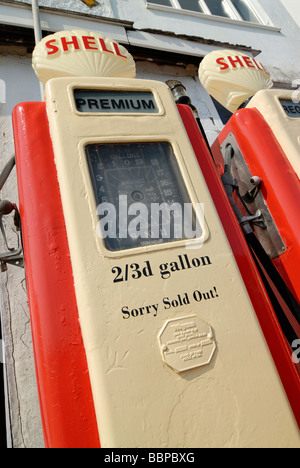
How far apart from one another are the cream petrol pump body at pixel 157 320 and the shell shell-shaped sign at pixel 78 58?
0.57 m

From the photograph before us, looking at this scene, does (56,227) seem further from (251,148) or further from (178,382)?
(251,148)

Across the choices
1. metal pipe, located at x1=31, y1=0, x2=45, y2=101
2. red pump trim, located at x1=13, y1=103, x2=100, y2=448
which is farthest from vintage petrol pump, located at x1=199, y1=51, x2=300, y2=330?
metal pipe, located at x1=31, y1=0, x2=45, y2=101

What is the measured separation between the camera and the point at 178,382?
3.43 feet

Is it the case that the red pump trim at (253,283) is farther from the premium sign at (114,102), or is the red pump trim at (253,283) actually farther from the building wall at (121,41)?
the building wall at (121,41)

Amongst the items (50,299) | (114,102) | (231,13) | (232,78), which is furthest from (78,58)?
(231,13)

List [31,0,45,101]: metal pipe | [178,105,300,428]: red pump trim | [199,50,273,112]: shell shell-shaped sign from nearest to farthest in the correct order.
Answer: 1. [178,105,300,428]: red pump trim
2. [199,50,273,112]: shell shell-shaped sign
3. [31,0,45,101]: metal pipe

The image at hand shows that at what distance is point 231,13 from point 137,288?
5352 millimetres

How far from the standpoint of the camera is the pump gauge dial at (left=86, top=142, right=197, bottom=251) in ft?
4.22

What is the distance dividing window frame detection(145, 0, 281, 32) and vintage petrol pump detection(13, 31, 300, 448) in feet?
11.4

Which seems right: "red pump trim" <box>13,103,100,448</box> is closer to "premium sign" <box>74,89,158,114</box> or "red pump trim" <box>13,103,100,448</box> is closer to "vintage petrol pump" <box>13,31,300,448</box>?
"vintage petrol pump" <box>13,31,300,448</box>

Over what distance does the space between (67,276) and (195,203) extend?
574 millimetres

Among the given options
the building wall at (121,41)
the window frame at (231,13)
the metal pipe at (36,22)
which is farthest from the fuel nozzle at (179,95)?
the window frame at (231,13)

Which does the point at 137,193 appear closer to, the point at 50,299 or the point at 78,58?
the point at 50,299

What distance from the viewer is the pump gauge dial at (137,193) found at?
Answer: 50.7 inches
